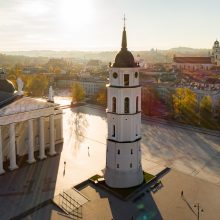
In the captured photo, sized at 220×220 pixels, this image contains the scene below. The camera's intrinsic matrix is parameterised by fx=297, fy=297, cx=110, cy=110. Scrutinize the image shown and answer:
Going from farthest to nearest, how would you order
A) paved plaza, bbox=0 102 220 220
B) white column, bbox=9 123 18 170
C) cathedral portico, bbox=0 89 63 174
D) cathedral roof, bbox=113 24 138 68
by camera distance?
cathedral portico, bbox=0 89 63 174
white column, bbox=9 123 18 170
paved plaza, bbox=0 102 220 220
cathedral roof, bbox=113 24 138 68

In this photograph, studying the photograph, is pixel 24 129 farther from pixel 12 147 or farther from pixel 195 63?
pixel 195 63

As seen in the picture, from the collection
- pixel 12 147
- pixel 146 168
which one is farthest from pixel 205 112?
pixel 12 147

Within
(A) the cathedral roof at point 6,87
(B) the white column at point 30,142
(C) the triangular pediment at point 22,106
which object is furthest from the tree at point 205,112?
(A) the cathedral roof at point 6,87

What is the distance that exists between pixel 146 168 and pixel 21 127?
2172 centimetres

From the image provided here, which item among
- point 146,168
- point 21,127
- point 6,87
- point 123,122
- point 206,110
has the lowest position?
point 146,168

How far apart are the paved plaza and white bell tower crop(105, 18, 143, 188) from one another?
415 cm

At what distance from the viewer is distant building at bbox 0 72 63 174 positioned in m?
43.4

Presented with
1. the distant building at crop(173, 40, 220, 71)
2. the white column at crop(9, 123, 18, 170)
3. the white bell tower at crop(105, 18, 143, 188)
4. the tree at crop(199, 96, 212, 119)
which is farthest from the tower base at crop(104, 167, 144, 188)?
the distant building at crop(173, 40, 220, 71)

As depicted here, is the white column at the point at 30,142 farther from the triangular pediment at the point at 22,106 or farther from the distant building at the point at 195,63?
the distant building at the point at 195,63

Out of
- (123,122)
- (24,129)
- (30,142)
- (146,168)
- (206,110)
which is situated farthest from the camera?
(206,110)

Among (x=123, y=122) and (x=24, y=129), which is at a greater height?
(x=123, y=122)

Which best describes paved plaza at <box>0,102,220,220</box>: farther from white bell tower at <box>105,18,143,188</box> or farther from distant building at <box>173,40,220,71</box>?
distant building at <box>173,40,220,71</box>

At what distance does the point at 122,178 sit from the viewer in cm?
3781

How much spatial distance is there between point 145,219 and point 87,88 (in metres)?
91.5
